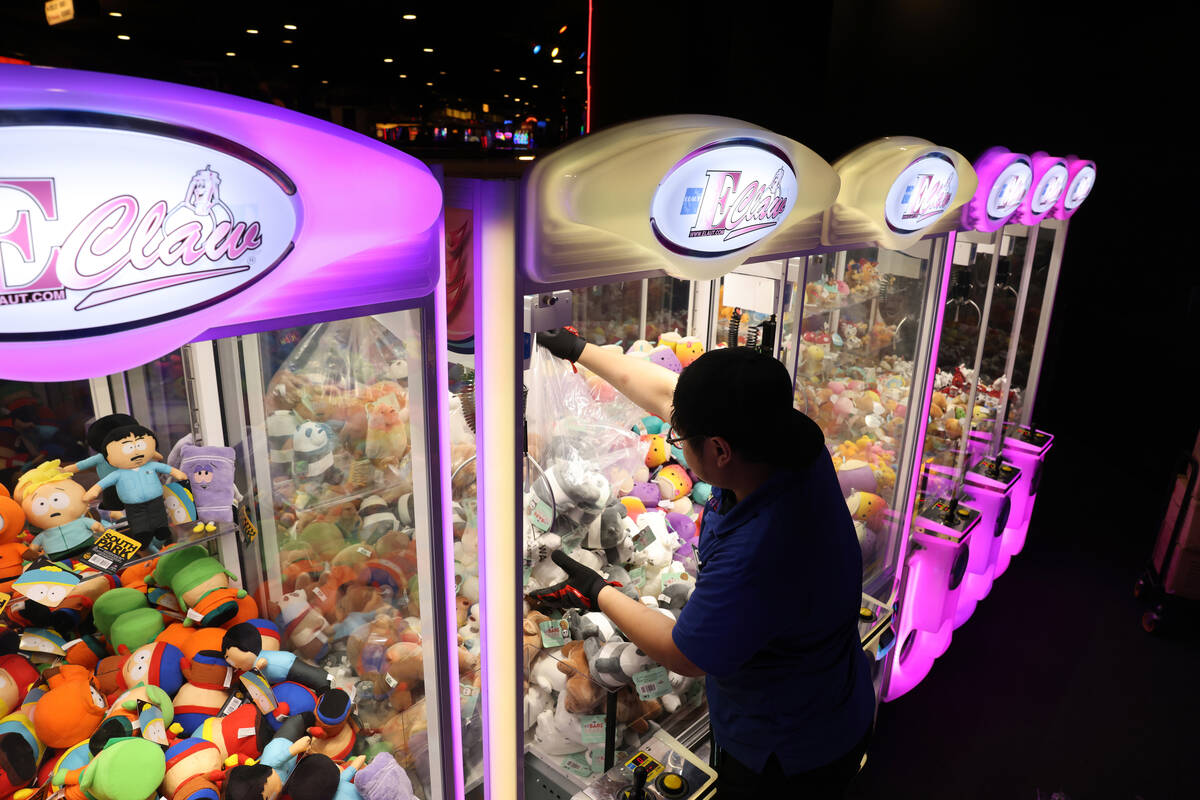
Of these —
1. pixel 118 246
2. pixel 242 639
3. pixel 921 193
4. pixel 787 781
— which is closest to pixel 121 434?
pixel 242 639

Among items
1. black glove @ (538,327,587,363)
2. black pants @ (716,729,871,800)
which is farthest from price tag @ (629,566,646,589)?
black glove @ (538,327,587,363)

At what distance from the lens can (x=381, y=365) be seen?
140 centimetres

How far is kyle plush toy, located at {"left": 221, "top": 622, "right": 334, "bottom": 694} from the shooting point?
5.47 ft

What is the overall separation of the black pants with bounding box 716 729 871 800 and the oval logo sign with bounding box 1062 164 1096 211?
3427 mm

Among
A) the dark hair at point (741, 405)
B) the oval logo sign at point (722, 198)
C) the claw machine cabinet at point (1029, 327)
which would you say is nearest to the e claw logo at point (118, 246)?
the oval logo sign at point (722, 198)

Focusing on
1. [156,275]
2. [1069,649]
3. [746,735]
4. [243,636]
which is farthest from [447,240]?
[1069,649]

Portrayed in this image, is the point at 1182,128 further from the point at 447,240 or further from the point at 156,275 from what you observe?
the point at 156,275

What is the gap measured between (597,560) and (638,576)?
190mm

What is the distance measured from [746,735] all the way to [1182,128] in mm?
6286

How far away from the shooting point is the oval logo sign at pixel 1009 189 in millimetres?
2896

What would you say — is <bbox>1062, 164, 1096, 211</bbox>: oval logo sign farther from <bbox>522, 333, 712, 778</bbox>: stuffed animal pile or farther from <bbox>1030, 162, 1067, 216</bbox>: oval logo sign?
<bbox>522, 333, 712, 778</bbox>: stuffed animal pile

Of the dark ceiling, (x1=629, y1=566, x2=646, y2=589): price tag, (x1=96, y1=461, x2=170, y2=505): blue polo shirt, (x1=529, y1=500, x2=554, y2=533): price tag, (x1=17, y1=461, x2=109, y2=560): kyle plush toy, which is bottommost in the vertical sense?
(x1=629, y1=566, x2=646, y2=589): price tag

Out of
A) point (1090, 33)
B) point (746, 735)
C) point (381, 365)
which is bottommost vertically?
point (746, 735)

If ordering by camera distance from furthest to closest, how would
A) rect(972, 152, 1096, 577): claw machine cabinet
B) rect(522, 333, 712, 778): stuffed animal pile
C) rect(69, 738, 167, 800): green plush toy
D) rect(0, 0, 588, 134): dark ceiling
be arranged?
1. rect(0, 0, 588, 134): dark ceiling
2. rect(972, 152, 1096, 577): claw machine cabinet
3. rect(522, 333, 712, 778): stuffed animal pile
4. rect(69, 738, 167, 800): green plush toy
